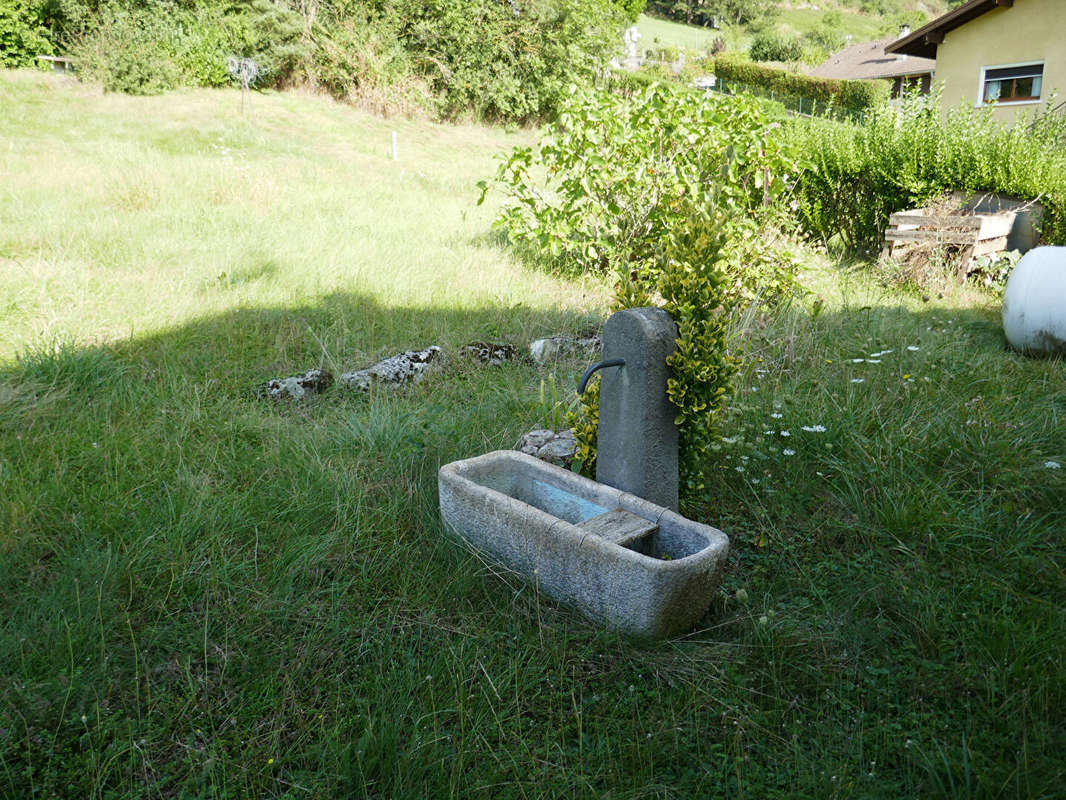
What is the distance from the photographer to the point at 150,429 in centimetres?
400

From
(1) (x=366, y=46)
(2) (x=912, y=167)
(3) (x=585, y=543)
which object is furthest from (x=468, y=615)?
(1) (x=366, y=46)

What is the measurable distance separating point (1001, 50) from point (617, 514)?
2049 centimetres

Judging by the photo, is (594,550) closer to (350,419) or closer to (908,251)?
(350,419)

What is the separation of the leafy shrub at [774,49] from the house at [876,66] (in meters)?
10.8

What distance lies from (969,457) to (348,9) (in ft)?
76.3

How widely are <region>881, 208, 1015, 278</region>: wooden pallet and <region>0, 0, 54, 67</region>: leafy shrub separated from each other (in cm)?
2135

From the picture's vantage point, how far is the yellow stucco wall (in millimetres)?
17062

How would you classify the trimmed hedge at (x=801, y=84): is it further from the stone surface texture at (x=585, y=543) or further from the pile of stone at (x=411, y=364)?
the stone surface texture at (x=585, y=543)

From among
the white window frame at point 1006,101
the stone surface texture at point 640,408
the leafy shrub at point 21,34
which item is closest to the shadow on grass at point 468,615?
the stone surface texture at point 640,408

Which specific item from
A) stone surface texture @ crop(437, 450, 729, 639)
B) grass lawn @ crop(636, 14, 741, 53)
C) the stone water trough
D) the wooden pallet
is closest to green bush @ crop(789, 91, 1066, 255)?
the wooden pallet

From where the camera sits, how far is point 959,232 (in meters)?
7.14

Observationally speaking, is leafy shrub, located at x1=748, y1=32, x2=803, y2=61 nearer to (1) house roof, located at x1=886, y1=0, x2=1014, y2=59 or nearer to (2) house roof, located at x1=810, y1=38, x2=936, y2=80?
(2) house roof, located at x1=810, y1=38, x2=936, y2=80

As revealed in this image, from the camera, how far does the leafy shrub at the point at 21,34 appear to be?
1909cm

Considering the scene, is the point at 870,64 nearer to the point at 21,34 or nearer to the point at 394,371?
the point at 21,34
